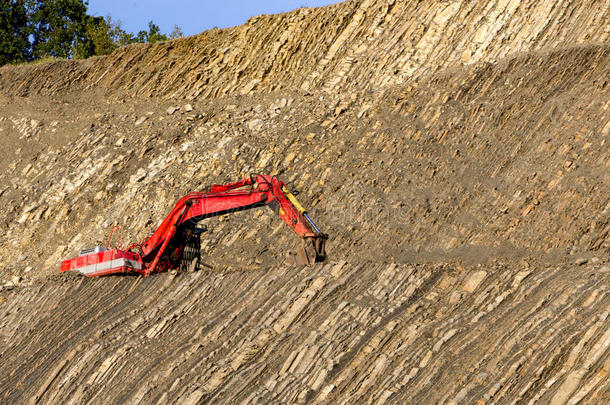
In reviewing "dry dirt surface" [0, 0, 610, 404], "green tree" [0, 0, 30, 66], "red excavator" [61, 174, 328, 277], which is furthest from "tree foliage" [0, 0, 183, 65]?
"red excavator" [61, 174, 328, 277]

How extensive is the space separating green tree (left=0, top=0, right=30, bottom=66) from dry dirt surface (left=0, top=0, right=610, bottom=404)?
7.98 metres

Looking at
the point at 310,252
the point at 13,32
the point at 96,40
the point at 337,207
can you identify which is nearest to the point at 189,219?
the point at 310,252

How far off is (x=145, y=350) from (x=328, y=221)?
5538 millimetres

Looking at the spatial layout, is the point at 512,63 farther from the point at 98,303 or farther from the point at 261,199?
the point at 98,303

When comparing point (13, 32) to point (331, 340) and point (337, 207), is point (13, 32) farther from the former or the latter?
point (331, 340)

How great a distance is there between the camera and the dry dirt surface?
35.0ft

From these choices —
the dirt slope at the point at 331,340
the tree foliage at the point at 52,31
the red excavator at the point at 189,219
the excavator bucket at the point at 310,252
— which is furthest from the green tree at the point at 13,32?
the excavator bucket at the point at 310,252

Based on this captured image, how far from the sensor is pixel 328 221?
16266mm

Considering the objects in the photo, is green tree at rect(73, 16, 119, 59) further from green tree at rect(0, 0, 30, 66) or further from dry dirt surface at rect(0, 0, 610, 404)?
dry dirt surface at rect(0, 0, 610, 404)

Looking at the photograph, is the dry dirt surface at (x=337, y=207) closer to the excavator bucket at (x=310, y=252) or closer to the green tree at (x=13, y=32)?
the excavator bucket at (x=310, y=252)

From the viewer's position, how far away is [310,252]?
1378 centimetres

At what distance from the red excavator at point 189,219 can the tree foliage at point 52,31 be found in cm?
1765

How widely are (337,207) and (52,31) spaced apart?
71.2 ft

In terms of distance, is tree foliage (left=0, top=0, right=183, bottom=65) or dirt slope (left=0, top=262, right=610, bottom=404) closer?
dirt slope (left=0, top=262, right=610, bottom=404)
